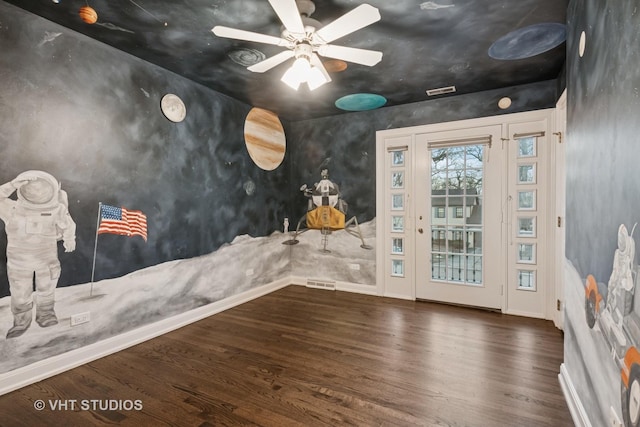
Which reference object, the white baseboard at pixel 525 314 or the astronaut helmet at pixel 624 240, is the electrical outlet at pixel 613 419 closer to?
the astronaut helmet at pixel 624 240

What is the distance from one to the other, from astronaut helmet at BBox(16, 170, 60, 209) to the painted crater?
378 cm

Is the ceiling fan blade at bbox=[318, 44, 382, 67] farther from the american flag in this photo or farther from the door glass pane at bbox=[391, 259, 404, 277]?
the door glass pane at bbox=[391, 259, 404, 277]

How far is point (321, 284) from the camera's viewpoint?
4.80 meters

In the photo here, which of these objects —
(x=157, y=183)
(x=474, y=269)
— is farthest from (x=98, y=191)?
(x=474, y=269)

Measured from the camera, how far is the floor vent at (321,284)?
4715mm

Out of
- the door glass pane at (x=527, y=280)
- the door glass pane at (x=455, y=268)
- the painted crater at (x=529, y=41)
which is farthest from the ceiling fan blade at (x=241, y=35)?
the door glass pane at (x=527, y=280)

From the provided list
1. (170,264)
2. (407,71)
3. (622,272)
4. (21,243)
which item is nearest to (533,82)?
(407,71)

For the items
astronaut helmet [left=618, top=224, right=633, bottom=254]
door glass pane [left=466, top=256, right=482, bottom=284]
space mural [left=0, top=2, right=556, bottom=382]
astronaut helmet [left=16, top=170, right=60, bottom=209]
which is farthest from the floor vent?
astronaut helmet [left=618, top=224, right=633, bottom=254]

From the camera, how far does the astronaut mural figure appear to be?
216cm

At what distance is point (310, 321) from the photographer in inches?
133

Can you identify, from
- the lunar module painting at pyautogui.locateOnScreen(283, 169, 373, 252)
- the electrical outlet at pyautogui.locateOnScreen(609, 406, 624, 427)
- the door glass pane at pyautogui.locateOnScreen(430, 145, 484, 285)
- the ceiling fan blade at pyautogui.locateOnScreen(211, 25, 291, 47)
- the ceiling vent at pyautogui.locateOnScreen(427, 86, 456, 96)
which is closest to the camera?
the electrical outlet at pyautogui.locateOnScreen(609, 406, 624, 427)

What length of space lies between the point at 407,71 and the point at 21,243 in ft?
11.9

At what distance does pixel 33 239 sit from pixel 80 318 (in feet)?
2.41

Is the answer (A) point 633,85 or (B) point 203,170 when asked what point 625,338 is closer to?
(A) point 633,85
